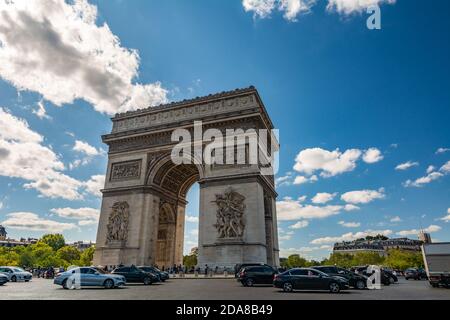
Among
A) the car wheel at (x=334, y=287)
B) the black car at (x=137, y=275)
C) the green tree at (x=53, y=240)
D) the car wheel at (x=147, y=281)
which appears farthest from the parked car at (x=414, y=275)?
the green tree at (x=53, y=240)

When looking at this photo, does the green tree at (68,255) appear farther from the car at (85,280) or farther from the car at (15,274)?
the car at (85,280)

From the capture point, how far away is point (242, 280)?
16.9 metres

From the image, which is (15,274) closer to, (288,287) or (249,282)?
(249,282)

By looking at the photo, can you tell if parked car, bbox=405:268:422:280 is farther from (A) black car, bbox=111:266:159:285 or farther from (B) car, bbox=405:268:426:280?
(A) black car, bbox=111:266:159:285

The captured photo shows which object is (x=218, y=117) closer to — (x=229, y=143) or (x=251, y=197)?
(x=229, y=143)

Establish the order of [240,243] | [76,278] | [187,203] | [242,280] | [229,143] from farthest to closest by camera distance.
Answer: [187,203], [229,143], [240,243], [242,280], [76,278]

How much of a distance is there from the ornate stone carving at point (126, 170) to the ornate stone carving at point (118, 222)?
289 centimetres

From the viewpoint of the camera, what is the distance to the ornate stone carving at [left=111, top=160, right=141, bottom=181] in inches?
1227

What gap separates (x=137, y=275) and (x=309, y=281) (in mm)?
10178

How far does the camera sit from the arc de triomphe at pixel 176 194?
25594 millimetres
